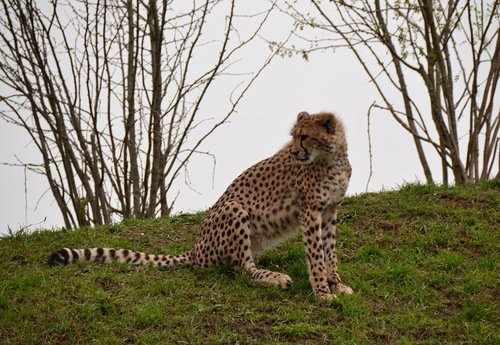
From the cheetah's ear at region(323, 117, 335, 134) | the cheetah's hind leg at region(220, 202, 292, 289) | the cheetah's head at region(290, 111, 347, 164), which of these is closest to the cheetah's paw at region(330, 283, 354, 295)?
the cheetah's hind leg at region(220, 202, 292, 289)

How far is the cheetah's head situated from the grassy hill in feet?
3.16

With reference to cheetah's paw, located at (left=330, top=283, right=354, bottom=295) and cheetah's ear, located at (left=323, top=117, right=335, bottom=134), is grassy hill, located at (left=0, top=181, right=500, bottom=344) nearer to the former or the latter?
cheetah's paw, located at (left=330, top=283, right=354, bottom=295)

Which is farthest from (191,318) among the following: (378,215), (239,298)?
(378,215)

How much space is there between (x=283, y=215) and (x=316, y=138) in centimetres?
68

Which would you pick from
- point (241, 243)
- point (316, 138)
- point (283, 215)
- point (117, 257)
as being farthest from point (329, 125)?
point (117, 257)

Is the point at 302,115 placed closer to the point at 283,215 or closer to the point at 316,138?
the point at 316,138

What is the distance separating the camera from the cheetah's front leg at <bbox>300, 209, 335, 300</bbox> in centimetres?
570

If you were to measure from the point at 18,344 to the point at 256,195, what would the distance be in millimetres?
2027

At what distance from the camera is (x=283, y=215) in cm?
603

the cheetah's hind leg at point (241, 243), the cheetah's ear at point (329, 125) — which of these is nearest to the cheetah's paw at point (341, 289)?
the cheetah's hind leg at point (241, 243)

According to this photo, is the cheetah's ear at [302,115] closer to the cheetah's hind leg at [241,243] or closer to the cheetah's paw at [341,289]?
the cheetah's hind leg at [241,243]

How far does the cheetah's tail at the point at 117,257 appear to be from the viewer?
6.26 m

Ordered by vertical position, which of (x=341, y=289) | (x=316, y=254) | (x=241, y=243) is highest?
(x=241, y=243)

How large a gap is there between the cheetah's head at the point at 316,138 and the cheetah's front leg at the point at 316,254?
408mm
